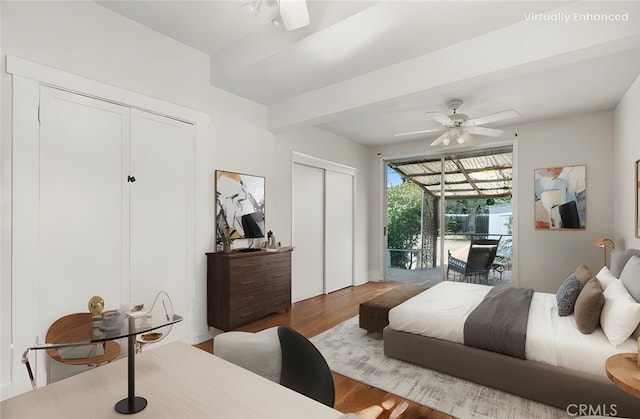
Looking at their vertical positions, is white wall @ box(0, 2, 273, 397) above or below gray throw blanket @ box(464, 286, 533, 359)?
above

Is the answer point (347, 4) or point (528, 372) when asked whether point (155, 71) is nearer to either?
point (347, 4)

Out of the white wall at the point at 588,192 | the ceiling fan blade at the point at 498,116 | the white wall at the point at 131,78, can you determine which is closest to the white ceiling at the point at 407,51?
the white wall at the point at 131,78

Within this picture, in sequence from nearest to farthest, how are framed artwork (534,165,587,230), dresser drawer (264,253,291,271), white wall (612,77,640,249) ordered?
white wall (612,77,640,249)
dresser drawer (264,253,291,271)
framed artwork (534,165,587,230)

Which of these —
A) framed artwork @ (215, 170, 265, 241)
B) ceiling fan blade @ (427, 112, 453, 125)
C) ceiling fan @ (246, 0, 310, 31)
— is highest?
ceiling fan @ (246, 0, 310, 31)

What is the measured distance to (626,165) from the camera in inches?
129

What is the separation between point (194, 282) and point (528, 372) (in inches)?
114

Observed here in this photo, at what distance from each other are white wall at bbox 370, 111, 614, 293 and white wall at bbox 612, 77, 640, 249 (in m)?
0.17

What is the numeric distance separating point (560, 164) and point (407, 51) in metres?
3.17

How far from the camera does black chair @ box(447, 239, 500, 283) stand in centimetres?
495

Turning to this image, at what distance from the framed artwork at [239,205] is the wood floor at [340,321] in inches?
42.6

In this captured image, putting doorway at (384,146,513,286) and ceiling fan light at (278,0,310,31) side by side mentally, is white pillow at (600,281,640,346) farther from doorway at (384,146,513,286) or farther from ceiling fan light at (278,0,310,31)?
doorway at (384,146,513,286)

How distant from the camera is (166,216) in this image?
9.45 ft

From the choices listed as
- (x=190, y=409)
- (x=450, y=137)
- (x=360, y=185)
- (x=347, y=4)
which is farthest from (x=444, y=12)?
(x=360, y=185)

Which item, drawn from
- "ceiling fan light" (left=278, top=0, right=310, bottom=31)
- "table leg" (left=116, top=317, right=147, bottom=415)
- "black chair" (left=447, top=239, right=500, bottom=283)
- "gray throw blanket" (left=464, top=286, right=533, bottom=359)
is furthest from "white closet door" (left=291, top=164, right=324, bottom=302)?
"table leg" (left=116, top=317, right=147, bottom=415)
